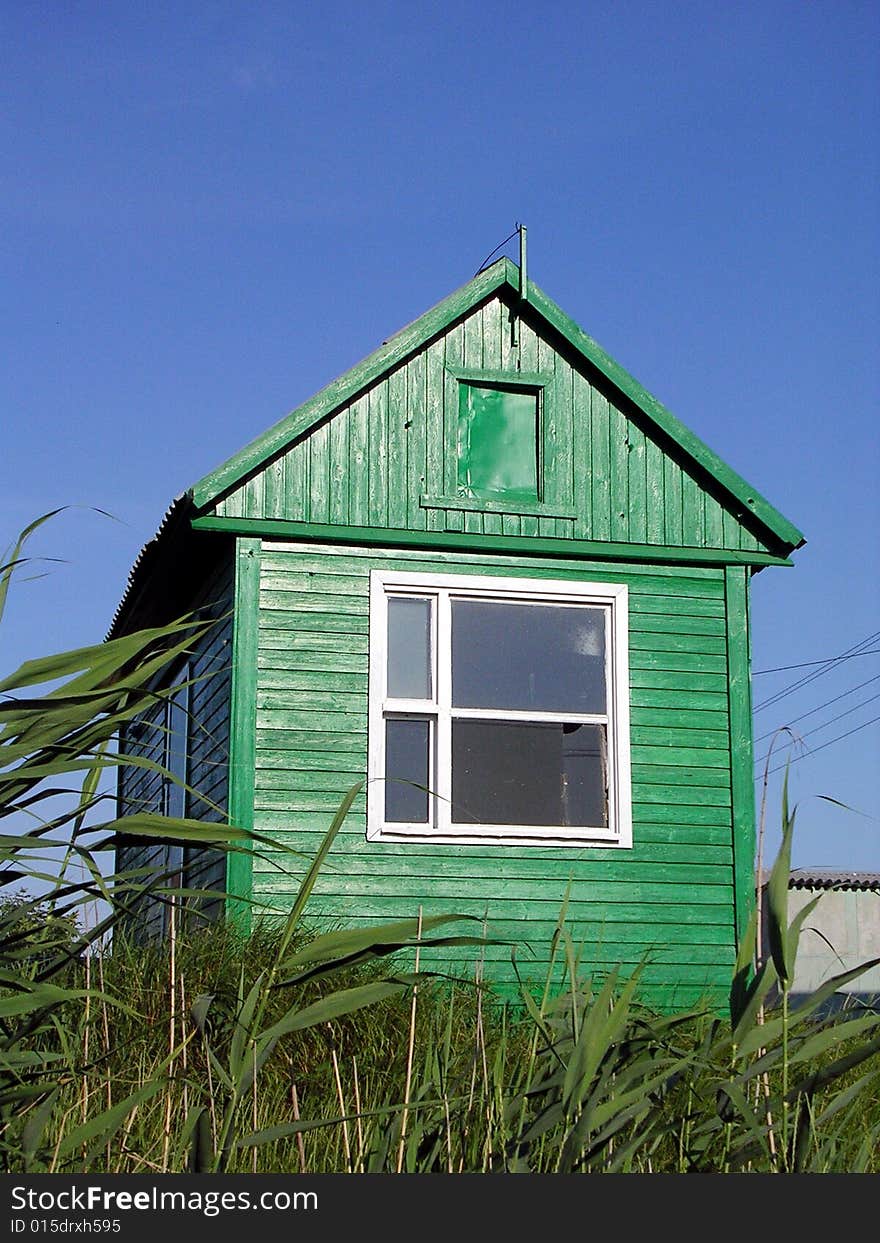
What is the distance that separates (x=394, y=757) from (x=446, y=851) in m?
0.73

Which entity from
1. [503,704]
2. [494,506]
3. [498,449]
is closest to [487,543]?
[494,506]

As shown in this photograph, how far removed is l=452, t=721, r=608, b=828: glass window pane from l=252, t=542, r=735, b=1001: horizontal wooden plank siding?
25cm

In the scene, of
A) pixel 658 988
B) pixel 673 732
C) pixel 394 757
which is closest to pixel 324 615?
pixel 394 757

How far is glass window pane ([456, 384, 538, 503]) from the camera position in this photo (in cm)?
1046

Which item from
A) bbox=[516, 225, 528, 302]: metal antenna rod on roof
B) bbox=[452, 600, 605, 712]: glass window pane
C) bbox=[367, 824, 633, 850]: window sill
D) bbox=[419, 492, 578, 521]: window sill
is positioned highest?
bbox=[516, 225, 528, 302]: metal antenna rod on roof

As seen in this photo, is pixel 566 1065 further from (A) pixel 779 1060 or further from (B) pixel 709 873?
(B) pixel 709 873

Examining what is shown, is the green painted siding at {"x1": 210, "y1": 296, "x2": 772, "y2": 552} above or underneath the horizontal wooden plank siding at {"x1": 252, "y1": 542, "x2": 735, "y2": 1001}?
above

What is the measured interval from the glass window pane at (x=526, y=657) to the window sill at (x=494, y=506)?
64 centimetres

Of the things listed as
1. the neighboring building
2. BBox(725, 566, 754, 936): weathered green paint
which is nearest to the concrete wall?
the neighboring building

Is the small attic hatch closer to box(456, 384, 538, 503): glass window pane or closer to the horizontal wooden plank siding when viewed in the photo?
box(456, 384, 538, 503): glass window pane

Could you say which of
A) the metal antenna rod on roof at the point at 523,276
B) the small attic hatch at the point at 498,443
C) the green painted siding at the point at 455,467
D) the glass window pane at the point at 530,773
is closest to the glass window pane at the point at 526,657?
the glass window pane at the point at 530,773

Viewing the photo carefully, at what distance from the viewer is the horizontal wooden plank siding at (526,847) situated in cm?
959

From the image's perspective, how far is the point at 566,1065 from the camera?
3.92m

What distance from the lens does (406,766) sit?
9.94 m
